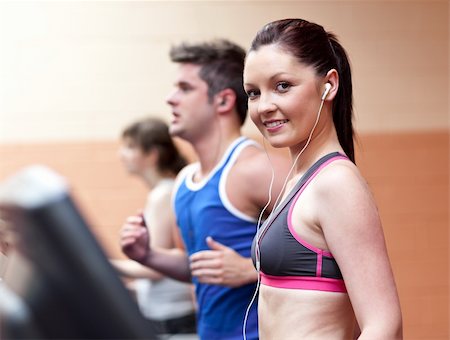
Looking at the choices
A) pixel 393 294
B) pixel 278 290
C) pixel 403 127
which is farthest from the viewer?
pixel 403 127

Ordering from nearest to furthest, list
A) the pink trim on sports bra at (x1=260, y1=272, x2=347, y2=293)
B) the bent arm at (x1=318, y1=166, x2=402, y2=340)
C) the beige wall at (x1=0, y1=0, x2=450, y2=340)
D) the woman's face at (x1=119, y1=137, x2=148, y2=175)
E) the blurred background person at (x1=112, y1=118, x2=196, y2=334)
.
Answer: the bent arm at (x1=318, y1=166, x2=402, y2=340) → the pink trim on sports bra at (x1=260, y1=272, x2=347, y2=293) → the blurred background person at (x1=112, y1=118, x2=196, y2=334) → the woman's face at (x1=119, y1=137, x2=148, y2=175) → the beige wall at (x1=0, y1=0, x2=450, y2=340)

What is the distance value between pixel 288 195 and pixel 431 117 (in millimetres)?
3691

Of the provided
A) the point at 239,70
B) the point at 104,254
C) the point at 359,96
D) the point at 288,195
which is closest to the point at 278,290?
the point at 288,195

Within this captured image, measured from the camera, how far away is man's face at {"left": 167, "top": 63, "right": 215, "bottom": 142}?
3.34 metres

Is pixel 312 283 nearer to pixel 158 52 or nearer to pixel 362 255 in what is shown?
pixel 362 255

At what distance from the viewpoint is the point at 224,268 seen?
2.88m

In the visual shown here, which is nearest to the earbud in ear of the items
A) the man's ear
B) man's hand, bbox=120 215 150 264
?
man's hand, bbox=120 215 150 264

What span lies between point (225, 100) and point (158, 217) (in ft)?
4.13

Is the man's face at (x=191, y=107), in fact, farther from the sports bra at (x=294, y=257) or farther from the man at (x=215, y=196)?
the sports bra at (x=294, y=257)

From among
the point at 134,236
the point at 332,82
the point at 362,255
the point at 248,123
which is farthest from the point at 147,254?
the point at 248,123

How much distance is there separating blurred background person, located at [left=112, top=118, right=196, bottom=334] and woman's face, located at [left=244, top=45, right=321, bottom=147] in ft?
7.68

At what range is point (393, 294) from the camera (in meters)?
1.83

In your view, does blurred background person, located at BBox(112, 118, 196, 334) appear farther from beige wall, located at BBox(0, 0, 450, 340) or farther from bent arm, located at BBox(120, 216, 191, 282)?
bent arm, located at BBox(120, 216, 191, 282)

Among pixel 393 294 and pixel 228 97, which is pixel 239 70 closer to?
pixel 228 97
